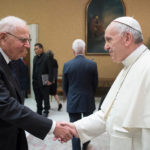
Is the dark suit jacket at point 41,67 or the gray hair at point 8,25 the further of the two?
the dark suit jacket at point 41,67

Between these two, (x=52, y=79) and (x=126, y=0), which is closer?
(x=52, y=79)

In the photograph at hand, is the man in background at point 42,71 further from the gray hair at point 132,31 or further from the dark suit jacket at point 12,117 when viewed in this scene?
the gray hair at point 132,31

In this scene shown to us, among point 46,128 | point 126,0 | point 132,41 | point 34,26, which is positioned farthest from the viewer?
point 34,26

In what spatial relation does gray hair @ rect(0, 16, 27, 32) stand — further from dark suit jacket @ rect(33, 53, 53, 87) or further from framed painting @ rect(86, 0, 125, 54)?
framed painting @ rect(86, 0, 125, 54)

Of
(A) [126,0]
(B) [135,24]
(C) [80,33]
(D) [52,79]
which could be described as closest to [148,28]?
(A) [126,0]

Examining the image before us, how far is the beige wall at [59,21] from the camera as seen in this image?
7.41 metres

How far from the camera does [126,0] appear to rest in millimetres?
7074

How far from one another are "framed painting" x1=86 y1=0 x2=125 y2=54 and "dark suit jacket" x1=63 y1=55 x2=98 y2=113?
14.2ft

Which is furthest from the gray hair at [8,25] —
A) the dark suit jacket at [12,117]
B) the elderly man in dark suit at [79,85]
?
the elderly man in dark suit at [79,85]

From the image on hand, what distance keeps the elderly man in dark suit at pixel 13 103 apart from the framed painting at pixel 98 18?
591 cm

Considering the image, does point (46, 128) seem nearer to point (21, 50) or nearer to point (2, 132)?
point (2, 132)

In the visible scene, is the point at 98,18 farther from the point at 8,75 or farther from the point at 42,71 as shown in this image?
the point at 8,75

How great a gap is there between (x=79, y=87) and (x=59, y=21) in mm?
4970

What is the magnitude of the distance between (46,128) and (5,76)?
53 centimetres
